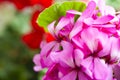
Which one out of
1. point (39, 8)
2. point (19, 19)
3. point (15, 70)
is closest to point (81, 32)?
point (39, 8)

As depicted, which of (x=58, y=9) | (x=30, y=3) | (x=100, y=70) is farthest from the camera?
(x=30, y=3)

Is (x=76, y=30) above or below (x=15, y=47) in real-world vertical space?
above

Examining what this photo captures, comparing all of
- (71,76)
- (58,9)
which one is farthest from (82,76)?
(58,9)

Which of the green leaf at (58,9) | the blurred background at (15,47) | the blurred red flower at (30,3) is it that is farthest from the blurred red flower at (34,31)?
the green leaf at (58,9)

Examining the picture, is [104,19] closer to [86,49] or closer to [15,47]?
[86,49]

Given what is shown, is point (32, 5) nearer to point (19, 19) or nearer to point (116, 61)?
point (19, 19)

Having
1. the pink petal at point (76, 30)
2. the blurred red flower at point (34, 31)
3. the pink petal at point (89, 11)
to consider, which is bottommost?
the blurred red flower at point (34, 31)

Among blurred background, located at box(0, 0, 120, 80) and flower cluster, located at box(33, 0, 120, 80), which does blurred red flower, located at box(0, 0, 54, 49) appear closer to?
blurred background, located at box(0, 0, 120, 80)

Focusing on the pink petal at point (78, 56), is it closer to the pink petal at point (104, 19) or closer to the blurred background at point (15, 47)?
the pink petal at point (104, 19)

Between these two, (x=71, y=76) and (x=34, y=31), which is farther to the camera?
(x=34, y=31)
